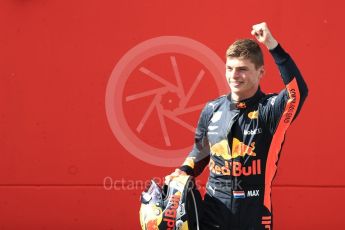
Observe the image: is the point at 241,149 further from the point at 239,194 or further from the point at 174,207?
the point at 174,207

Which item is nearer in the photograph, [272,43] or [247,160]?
[272,43]

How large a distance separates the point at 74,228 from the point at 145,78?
53.5 inches

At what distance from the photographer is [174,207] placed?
8.29 ft

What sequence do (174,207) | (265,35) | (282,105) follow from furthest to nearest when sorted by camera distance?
(174,207), (282,105), (265,35)

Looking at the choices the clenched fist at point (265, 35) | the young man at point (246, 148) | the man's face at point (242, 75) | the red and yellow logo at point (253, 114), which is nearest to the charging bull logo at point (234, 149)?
the young man at point (246, 148)

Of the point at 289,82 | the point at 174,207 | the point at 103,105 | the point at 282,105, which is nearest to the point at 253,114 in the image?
the point at 282,105

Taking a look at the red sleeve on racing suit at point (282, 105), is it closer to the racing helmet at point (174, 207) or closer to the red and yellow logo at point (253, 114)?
the red and yellow logo at point (253, 114)

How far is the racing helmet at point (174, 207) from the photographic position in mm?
2504

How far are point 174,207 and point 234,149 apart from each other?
40 centimetres

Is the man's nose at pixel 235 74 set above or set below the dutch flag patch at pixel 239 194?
above

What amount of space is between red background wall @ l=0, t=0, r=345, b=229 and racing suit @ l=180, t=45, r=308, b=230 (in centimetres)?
165

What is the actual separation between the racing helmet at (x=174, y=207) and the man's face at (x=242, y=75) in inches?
20.2

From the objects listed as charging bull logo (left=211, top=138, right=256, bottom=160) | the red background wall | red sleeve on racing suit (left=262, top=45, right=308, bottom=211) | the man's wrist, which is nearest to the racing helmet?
charging bull logo (left=211, top=138, right=256, bottom=160)

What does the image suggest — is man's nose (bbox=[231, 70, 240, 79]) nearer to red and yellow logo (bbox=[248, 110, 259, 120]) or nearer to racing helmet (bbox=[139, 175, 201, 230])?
red and yellow logo (bbox=[248, 110, 259, 120])
